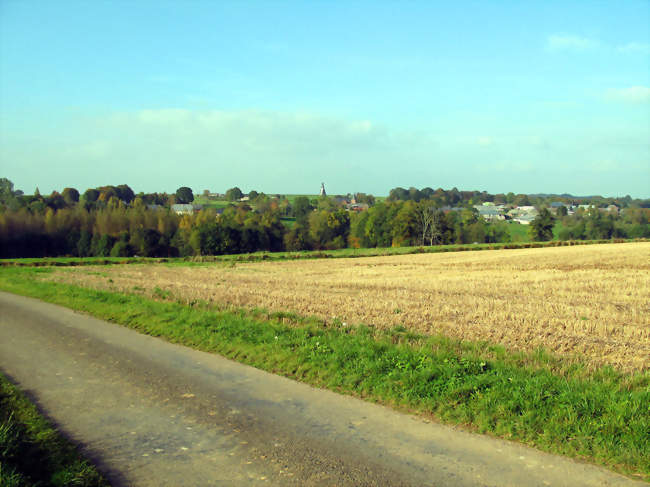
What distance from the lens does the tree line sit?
90938 millimetres

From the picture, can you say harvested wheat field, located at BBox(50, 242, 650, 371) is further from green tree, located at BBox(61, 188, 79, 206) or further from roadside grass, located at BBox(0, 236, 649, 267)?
green tree, located at BBox(61, 188, 79, 206)

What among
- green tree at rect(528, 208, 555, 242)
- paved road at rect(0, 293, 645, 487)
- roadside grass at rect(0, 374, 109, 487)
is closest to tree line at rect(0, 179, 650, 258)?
green tree at rect(528, 208, 555, 242)

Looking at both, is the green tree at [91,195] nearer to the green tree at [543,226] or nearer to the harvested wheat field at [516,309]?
the green tree at [543,226]

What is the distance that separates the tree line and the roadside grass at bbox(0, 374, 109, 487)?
85.5 meters

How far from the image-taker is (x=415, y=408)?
7.57 m

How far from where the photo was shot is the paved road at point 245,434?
5.58m

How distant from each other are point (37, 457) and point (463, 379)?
5.87 metres

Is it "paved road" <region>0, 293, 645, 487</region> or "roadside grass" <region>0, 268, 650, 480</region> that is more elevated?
"roadside grass" <region>0, 268, 650, 480</region>

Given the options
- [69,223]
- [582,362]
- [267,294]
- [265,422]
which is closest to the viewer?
[265,422]

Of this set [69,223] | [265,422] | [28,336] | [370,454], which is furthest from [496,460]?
[69,223]

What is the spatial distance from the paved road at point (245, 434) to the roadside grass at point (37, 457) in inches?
9.2

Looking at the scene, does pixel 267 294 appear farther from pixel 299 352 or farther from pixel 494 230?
pixel 494 230

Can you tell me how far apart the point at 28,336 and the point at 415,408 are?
1088 cm

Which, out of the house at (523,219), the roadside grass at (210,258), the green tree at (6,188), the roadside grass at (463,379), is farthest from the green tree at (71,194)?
the roadside grass at (463,379)
